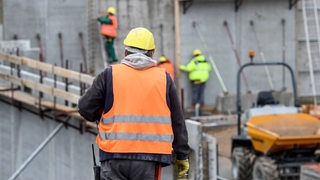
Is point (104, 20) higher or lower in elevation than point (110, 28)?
higher

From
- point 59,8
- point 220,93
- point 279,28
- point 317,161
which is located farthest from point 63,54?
point 317,161

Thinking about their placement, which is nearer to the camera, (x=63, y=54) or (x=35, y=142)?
(x=35, y=142)

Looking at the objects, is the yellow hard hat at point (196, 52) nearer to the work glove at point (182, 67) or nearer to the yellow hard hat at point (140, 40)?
the work glove at point (182, 67)

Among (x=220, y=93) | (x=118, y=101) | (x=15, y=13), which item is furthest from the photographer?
(x=220, y=93)

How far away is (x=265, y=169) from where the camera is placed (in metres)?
10.0

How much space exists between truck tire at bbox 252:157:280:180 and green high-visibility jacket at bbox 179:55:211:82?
21.4 feet

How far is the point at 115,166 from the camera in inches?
164

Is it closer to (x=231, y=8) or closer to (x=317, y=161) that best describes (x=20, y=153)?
(x=317, y=161)

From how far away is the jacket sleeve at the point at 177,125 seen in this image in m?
4.30

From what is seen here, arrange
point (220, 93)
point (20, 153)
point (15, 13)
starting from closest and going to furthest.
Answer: point (20, 153)
point (15, 13)
point (220, 93)

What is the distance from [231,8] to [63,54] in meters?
4.62

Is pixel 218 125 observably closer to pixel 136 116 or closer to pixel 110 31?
pixel 110 31

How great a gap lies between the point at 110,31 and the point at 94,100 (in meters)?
12.3

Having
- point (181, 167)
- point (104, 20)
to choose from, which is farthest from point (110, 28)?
point (181, 167)
